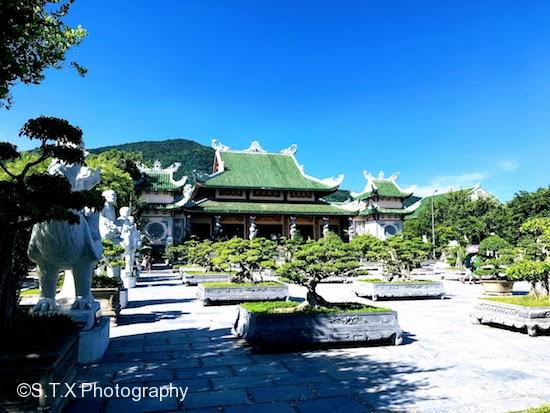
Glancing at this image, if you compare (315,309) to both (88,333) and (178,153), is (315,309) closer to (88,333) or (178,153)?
(88,333)

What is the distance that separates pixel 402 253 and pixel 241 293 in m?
6.47

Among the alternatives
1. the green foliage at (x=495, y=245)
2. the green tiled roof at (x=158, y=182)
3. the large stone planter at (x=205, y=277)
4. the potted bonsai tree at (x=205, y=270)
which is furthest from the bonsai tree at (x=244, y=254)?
the green tiled roof at (x=158, y=182)

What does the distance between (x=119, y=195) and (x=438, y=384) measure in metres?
27.5

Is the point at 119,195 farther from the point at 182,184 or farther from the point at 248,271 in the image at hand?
the point at 248,271

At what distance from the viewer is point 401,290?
14.6 metres

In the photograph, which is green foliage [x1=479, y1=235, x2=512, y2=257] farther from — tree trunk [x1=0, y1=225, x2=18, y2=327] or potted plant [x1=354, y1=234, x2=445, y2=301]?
tree trunk [x1=0, y1=225, x2=18, y2=327]

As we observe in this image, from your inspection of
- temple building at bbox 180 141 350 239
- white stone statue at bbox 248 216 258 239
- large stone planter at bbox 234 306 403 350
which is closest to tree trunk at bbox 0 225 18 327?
large stone planter at bbox 234 306 403 350

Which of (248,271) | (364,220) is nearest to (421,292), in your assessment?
(248,271)

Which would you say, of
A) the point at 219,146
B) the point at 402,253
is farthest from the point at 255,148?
the point at 402,253

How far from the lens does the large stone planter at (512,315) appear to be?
812 centimetres

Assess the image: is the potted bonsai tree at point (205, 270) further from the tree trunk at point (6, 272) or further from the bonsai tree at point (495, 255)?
the tree trunk at point (6, 272)

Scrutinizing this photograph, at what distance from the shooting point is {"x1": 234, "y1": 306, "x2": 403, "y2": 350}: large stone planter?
6.88 meters

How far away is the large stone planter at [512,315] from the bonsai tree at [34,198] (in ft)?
26.8

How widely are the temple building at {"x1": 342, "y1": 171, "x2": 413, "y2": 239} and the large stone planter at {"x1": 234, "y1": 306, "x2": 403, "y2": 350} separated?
3554 centimetres
